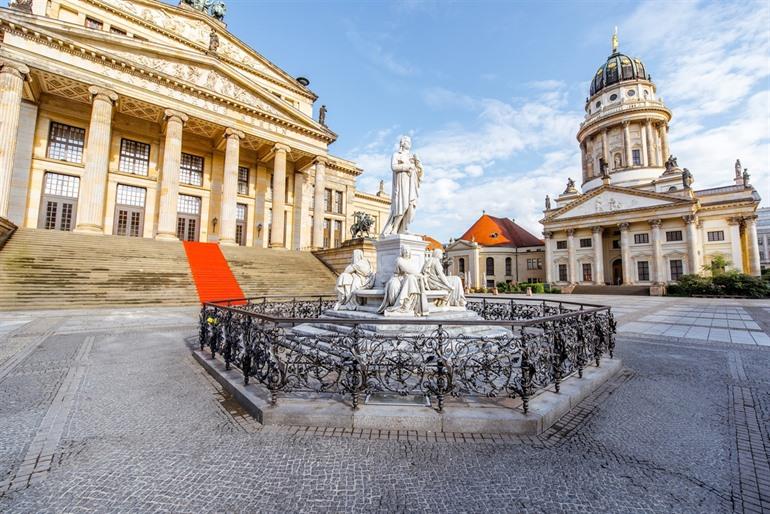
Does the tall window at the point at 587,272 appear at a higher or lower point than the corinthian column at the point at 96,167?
lower

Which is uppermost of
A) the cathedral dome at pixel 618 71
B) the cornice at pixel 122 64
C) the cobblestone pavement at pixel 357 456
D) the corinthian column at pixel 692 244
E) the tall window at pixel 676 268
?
the cathedral dome at pixel 618 71

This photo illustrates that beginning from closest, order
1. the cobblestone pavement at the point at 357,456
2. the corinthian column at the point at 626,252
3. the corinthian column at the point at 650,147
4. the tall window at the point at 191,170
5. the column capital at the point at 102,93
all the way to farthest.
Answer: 1. the cobblestone pavement at the point at 357,456
2. the column capital at the point at 102,93
3. the tall window at the point at 191,170
4. the corinthian column at the point at 626,252
5. the corinthian column at the point at 650,147

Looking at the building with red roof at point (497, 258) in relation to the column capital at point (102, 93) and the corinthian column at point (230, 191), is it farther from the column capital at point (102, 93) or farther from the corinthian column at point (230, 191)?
the column capital at point (102, 93)

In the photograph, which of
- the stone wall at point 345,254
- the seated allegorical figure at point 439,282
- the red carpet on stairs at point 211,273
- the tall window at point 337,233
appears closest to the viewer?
the seated allegorical figure at point 439,282

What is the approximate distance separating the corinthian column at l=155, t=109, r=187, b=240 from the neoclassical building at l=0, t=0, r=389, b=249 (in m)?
0.07

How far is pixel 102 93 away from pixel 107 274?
12.9m

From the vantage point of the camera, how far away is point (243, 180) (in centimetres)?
3016

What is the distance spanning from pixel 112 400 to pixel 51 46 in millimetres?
26033

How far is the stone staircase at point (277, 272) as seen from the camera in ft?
58.9

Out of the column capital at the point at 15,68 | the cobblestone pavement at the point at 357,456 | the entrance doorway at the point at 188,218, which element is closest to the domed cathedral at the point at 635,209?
the cobblestone pavement at the point at 357,456

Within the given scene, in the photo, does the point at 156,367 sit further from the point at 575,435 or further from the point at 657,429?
the point at 657,429

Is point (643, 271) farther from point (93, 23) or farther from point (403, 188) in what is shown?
point (93, 23)

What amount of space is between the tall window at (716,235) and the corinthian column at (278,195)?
49.6 meters

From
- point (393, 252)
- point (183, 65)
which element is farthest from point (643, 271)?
point (183, 65)
